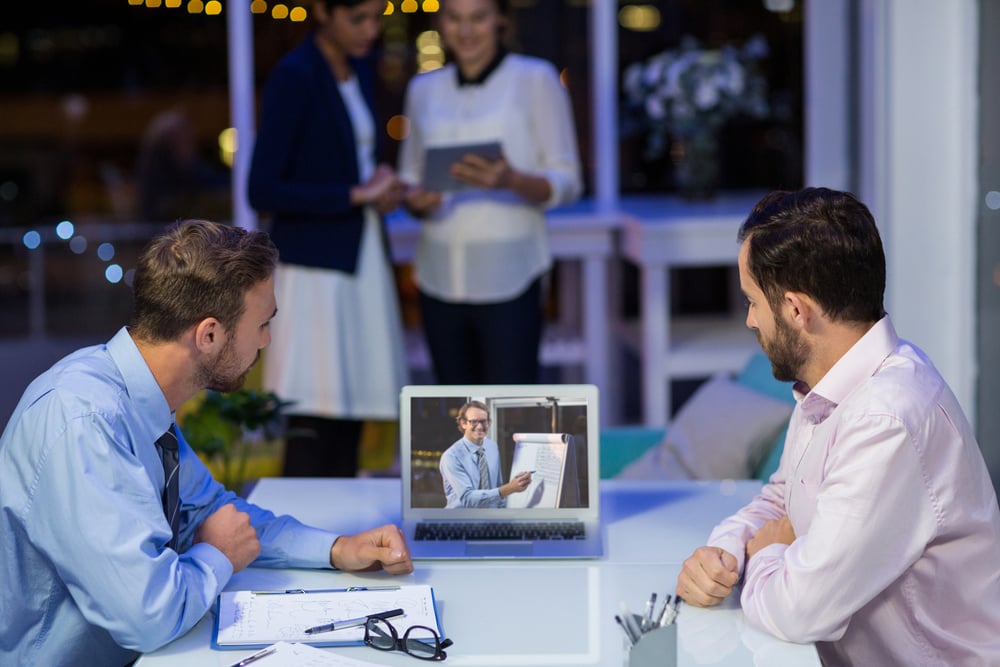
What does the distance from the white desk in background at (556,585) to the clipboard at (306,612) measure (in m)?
0.02

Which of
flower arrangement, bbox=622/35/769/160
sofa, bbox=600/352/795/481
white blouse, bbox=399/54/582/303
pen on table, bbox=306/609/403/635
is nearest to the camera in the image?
pen on table, bbox=306/609/403/635

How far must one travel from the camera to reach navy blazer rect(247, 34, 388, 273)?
3.80 m

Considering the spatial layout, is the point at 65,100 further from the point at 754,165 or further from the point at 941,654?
the point at 941,654

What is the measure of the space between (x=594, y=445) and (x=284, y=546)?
21.6 inches

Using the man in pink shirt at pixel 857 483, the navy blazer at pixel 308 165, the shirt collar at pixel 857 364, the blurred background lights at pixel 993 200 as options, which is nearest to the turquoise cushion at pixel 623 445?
the navy blazer at pixel 308 165

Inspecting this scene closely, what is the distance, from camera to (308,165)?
3.88m

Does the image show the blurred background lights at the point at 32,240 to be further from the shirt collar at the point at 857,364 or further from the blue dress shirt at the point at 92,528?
the shirt collar at the point at 857,364

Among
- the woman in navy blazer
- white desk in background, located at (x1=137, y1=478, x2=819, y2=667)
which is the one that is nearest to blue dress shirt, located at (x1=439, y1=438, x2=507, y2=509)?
white desk in background, located at (x1=137, y1=478, x2=819, y2=667)

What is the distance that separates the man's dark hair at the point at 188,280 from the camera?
195 centimetres

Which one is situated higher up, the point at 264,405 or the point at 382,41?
the point at 382,41

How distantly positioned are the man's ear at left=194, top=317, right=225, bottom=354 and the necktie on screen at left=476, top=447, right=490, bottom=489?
520 millimetres

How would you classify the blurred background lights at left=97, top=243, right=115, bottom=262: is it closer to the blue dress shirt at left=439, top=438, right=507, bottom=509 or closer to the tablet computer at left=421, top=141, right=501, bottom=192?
the tablet computer at left=421, top=141, right=501, bottom=192

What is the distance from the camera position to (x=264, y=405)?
133 inches

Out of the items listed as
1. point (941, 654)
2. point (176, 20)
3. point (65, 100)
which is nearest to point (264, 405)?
point (941, 654)
